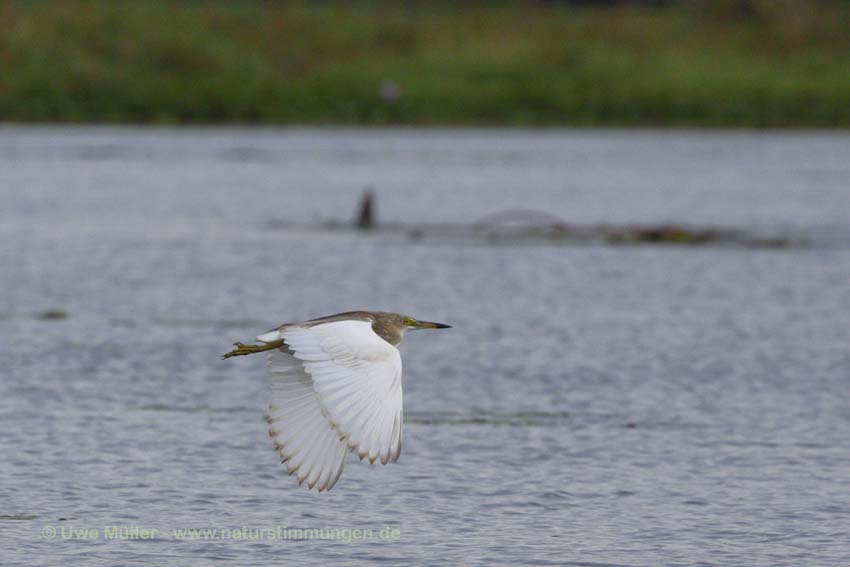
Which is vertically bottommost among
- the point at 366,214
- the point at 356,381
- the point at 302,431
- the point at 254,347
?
the point at 366,214

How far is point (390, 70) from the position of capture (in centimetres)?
4759

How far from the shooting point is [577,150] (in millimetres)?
43125

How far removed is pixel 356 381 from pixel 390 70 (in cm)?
4035

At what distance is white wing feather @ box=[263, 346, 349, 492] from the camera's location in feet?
26.3

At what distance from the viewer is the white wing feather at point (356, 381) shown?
7.43m

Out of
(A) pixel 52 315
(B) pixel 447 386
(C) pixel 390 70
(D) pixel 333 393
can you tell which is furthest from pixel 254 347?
(C) pixel 390 70

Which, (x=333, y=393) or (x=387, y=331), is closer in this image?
(x=333, y=393)

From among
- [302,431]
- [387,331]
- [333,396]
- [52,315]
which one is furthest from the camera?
[52,315]

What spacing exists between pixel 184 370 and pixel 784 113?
118 feet

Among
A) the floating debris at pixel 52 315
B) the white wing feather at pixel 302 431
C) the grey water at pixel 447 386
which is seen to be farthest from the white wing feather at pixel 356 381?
the floating debris at pixel 52 315

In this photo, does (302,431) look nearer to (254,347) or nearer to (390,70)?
(254,347)

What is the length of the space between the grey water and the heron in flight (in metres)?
0.59

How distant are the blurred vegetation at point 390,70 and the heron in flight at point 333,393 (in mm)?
37905

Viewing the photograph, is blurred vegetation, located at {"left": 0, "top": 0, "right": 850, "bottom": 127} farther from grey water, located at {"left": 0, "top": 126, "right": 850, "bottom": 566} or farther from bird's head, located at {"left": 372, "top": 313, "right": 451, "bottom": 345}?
bird's head, located at {"left": 372, "top": 313, "right": 451, "bottom": 345}
